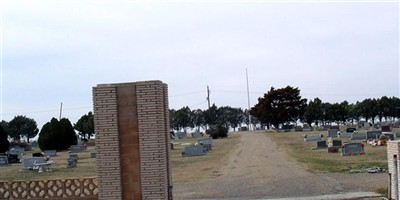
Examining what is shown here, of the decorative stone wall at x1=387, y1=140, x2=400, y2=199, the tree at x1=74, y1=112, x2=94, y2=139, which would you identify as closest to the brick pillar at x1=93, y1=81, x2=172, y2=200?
the decorative stone wall at x1=387, y1=140, x2=400, y2=199

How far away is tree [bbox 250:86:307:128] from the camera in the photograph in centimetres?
10762

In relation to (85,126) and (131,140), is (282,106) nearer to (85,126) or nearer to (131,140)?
(85,126)

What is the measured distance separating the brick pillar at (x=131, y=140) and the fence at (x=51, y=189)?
141cm

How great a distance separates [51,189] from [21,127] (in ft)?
340

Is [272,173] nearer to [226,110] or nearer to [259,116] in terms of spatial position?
[259,116]

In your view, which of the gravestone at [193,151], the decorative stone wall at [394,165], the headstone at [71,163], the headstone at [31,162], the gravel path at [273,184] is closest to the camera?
the decorative stone wall at [394,165]

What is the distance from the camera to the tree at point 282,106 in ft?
353

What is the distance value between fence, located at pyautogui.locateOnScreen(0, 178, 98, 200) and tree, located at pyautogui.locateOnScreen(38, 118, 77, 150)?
48.0 meters

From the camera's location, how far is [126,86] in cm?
1390

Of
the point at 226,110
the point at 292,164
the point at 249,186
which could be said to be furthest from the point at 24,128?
the point at 249,186

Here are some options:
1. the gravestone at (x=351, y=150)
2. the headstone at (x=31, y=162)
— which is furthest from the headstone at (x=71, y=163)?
the gravestone at (x=351, y=150)

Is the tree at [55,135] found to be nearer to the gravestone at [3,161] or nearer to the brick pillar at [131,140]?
the gravestone at [3,161]

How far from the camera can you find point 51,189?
15883 millimetres

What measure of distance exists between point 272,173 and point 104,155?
18074 mm
